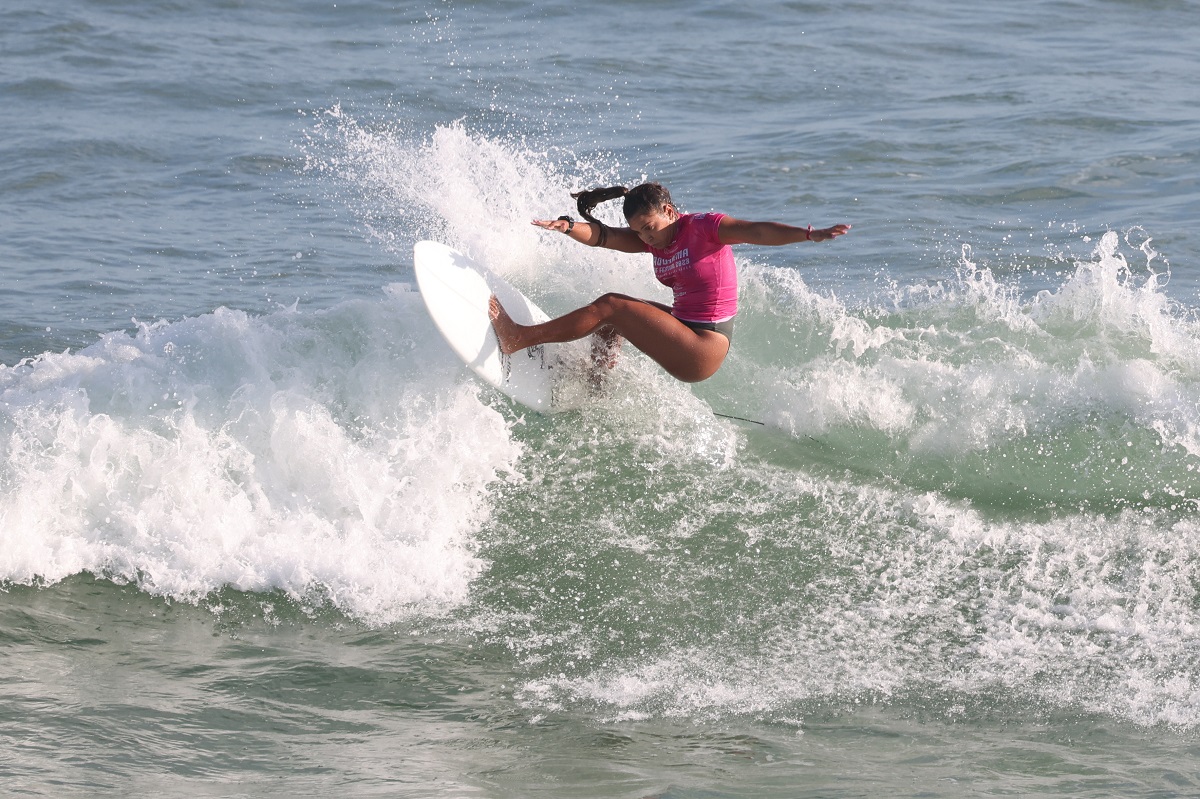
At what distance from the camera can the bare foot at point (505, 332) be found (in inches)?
267

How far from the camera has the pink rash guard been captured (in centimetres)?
637

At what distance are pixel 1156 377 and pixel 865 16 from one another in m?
13.4

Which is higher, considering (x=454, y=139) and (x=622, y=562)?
(x=454, y=139)

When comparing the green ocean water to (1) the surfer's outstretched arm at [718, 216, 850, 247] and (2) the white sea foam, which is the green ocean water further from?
(1) the surfer's outstretched arm at [718, 216, 850, 247]

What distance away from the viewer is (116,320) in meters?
9.39

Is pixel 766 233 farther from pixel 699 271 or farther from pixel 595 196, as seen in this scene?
pixel 595 196

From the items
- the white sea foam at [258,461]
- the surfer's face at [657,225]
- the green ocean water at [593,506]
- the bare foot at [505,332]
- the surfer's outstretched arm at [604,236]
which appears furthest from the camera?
the bare foot at [505,332]

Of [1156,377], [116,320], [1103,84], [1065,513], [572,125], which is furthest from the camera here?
[1103,84]

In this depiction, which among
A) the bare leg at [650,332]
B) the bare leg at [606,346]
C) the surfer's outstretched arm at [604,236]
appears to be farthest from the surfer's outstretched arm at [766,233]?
the bare leg at [606,346]

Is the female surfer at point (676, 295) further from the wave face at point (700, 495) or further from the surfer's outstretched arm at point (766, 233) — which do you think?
the wave face at point (700, 495)

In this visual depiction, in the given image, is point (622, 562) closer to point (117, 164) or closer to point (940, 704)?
point (940, 704)

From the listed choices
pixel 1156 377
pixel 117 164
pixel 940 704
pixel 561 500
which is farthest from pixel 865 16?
pixel 940 704

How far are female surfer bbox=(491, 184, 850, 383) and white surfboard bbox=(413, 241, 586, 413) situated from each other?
0.22 m

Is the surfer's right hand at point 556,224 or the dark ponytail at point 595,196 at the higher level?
the dark ponytail at point 595,196
